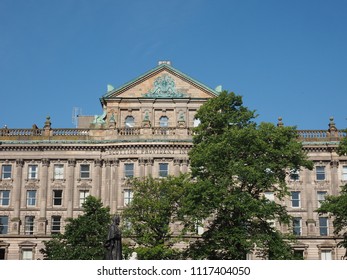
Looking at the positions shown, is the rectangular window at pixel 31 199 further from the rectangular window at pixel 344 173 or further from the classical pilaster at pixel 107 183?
the rectangular window at pixel 344 173

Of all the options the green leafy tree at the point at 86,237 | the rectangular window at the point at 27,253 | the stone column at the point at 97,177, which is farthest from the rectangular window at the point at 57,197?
the green leafy tree at the point at 86,237

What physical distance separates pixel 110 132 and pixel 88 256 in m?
23.3

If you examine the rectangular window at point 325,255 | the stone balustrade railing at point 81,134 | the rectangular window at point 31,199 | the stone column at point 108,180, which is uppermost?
the stone balustrade railing at point 81,134

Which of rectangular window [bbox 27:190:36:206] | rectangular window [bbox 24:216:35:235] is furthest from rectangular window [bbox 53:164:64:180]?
rectangular window [bbox 24:216:35:235]

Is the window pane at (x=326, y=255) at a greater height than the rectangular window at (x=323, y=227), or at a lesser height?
lesser

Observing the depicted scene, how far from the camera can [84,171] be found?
73.8 meters

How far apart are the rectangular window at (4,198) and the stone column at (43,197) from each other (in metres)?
3.55

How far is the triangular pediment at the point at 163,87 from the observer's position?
7481cm

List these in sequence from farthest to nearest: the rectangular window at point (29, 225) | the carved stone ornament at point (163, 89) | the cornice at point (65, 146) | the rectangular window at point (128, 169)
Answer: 1. the carved stone ornament at point (163, 89)
2. the cornice at point (65, 146)
3. the rectangular window at point (128, 169)
4. the rectangular window at point (29, 225)

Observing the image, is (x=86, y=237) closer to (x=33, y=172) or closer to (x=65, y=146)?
(x=65, y=146)

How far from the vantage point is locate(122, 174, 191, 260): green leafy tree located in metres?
52.3

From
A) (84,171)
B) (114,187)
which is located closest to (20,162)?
(84,171)

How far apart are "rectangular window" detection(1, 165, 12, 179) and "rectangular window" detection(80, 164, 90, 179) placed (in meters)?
8.01
